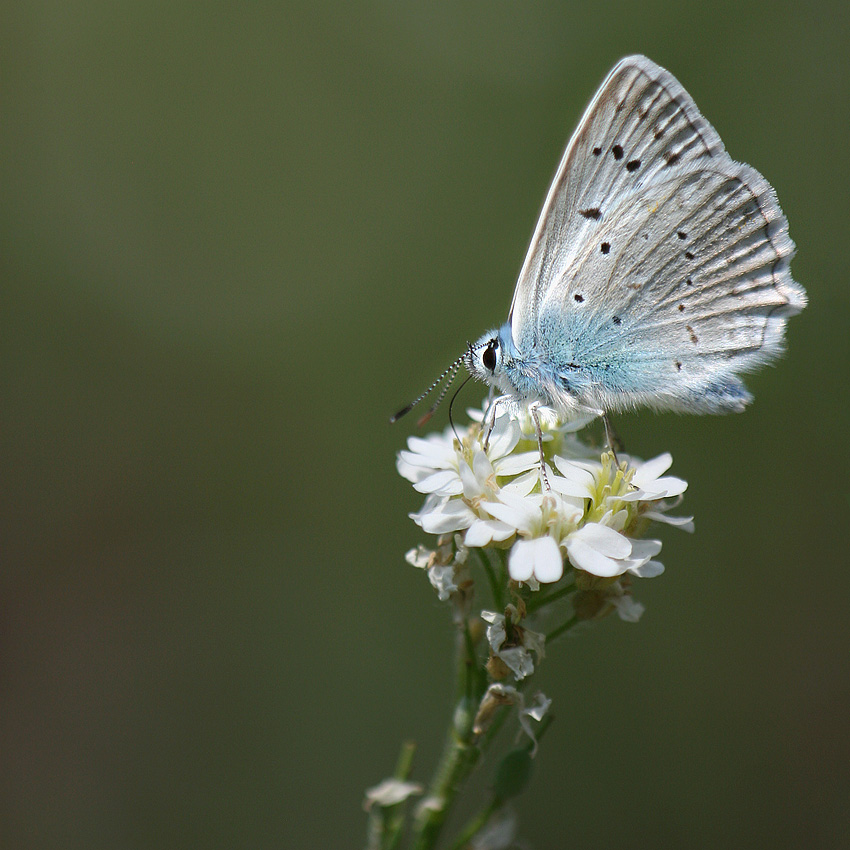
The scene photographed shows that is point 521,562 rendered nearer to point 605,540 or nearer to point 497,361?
point 605,540

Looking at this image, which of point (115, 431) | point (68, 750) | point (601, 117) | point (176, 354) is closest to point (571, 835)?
point (68, 750)

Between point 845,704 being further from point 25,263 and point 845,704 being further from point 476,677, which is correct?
point 25,263

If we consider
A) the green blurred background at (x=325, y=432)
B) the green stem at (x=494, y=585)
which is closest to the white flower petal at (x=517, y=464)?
the green stem at (x=494, y=585)

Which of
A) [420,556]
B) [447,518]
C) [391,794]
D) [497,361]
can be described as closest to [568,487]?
[447,518]

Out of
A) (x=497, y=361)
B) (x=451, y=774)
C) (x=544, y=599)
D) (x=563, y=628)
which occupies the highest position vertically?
(x=497, y=361)

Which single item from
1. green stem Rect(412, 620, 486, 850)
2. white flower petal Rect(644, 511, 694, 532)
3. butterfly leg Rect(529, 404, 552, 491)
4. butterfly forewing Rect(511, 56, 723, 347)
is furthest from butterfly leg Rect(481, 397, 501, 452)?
green stem Rect(412, 620, 486, 850)

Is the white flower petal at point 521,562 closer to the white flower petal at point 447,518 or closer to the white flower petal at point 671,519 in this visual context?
the white flower petal at point 447,518

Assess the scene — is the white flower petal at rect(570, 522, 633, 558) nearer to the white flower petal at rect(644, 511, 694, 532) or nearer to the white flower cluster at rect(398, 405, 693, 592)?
the white flower cluster at rect(398, 405, 693, 592)
